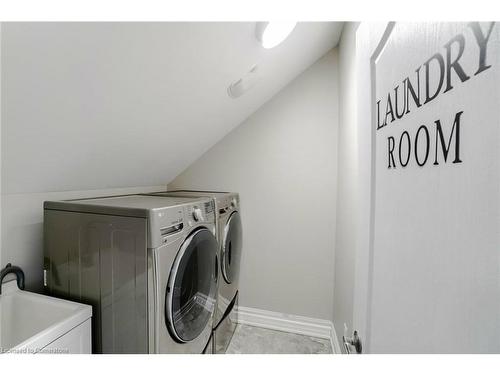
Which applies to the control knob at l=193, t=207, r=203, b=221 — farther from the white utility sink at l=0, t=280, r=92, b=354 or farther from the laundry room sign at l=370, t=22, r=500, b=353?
the laundry room sign at l=370, t=22, r=500, b=353

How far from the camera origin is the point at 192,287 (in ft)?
4.84

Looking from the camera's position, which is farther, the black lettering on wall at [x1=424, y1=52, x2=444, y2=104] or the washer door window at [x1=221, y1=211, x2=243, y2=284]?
the washer door window at [x1=221, y1=211, x2=243, y2=284]

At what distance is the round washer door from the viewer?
4.11ft

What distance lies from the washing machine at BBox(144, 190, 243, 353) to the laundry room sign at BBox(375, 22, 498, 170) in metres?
1.38

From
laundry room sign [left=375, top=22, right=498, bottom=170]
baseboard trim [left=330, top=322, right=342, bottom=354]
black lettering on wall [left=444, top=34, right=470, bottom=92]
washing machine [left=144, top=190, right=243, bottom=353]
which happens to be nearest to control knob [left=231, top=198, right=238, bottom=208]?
washing machine [left=144, top=190, right=243, bottom=353]

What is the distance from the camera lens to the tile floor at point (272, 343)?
213 cm

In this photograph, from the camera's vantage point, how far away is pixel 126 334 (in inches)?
48.0

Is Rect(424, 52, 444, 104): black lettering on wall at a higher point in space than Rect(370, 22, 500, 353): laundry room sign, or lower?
higher

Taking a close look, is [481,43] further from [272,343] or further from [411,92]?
[272,343]

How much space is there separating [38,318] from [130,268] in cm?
58

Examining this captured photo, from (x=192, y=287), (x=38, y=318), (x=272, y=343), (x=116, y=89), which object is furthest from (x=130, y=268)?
(x=272, y=343)

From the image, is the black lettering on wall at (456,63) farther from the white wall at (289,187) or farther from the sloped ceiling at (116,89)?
the white wall at (289,187)

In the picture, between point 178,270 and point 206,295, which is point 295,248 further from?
point 178,270
